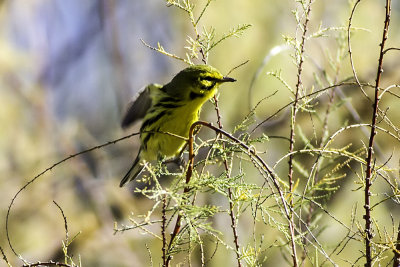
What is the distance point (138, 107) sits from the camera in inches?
151

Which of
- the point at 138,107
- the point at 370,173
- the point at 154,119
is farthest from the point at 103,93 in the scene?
the point at 370,173

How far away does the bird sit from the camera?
2869mm

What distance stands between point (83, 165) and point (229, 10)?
8.13 ft

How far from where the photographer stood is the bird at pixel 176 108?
2869 mm

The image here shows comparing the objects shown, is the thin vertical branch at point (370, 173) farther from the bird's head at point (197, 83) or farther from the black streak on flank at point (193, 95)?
the black streak on flank at point (193, 95)

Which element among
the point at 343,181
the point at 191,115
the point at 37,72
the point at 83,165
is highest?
the point at 37,72

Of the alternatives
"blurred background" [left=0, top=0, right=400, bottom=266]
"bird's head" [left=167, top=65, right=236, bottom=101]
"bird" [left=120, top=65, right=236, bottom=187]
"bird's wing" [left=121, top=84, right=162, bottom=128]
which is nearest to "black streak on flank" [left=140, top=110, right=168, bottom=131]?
"bird" [left=120, top=65, right=236, bottom=187]

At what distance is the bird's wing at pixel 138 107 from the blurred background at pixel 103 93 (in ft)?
4.10

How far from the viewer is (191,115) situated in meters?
3.01

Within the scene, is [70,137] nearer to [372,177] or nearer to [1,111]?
[1,111]

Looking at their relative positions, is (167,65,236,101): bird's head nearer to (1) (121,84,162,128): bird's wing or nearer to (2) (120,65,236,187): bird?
(2) (120,65,236,187): bird

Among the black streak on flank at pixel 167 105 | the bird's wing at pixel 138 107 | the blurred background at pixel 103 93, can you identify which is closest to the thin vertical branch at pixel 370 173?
the black streak on flank at pixel 167 105

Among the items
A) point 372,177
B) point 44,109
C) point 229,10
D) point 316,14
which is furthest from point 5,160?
point 372,177

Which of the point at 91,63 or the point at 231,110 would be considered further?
the point at 91,63
